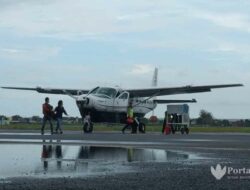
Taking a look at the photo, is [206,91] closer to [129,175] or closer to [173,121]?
[173,121]

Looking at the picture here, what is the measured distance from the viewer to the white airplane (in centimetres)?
3844

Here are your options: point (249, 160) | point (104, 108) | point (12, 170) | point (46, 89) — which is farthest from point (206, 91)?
point (12, 170)

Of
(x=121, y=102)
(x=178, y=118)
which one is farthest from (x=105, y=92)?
(x=178, y=118)

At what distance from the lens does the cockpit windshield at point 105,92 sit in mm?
39644

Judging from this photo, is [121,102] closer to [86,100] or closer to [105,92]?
[105,92]

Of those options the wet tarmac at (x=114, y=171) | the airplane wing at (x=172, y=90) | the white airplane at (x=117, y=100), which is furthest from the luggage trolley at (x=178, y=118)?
the wet tarmac at (x=114, y=171)

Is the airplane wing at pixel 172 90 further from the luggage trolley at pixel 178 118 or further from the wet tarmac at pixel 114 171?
the wet tarmac at pixel 114 171

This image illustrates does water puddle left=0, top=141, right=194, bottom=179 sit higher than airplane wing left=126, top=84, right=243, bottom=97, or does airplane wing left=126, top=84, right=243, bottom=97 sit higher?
airplane wing left=126, top=84, right=243, bottom=97

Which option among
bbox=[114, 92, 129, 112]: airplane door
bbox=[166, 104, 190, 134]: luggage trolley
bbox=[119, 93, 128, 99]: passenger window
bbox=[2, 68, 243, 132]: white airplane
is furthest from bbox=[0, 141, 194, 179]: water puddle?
bbox=[119, 93, 128, 99]: passenger window

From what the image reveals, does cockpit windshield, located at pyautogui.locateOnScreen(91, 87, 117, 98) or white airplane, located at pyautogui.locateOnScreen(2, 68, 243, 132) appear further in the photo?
cockpit windshield, located at pyautogui.locateOnScreen(91, 87, 117, 98)

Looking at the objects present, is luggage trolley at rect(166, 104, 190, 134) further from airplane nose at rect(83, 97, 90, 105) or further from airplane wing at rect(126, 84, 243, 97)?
airplane nose at rect(83, 97, 90, 105)

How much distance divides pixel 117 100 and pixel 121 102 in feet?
1.63

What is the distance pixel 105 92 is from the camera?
132 feet

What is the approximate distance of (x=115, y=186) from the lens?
8.58m
